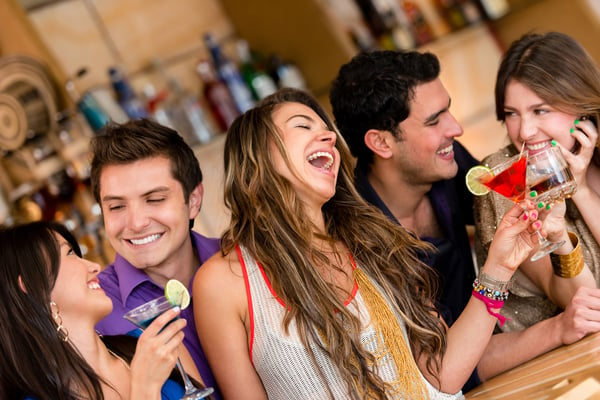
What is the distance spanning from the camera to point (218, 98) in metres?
3.08

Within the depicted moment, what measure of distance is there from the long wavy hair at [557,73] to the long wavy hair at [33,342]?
1.32m

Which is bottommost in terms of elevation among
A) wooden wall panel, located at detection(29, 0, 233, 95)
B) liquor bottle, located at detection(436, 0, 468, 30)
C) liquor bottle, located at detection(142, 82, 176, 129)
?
liquor bottle, located at detection(436, 0, 468, 30)

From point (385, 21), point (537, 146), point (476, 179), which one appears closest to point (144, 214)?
point (476, 179)

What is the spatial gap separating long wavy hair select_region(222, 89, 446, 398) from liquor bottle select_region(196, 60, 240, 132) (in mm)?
1204

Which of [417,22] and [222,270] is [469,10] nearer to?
[417,22]

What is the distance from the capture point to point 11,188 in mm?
2949

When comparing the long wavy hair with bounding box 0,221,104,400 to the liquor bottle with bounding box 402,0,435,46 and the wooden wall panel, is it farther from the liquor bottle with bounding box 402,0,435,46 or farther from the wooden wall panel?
the liquor bottle with bounding box 402,0,435,46

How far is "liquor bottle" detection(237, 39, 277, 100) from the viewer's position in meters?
3.14

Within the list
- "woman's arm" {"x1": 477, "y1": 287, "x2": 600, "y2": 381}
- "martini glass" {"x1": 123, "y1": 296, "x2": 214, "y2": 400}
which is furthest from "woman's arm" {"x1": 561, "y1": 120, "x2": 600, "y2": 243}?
"martini glass" {"x1": 123, "y1": 296, "x2": 214, "y2": 400}

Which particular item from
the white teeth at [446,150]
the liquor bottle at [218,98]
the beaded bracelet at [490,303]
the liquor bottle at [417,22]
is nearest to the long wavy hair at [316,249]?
the beaded bracelet at [490,303]

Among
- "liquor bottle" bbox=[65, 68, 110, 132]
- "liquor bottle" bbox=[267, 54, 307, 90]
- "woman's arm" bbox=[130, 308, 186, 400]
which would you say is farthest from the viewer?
"liquor bottle" bbox=[267, 54, 307, 90]

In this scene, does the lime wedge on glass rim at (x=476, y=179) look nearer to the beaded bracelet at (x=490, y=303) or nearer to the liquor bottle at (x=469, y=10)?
the beaded bracelet at (x=490, y=303)

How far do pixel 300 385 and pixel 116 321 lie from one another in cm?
52

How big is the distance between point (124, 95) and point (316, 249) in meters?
1.51
